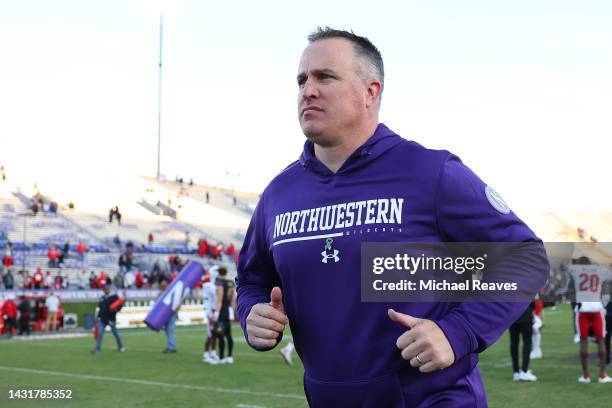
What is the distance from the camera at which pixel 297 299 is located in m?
2.78

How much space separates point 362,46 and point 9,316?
2320 cm

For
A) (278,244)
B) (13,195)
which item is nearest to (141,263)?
(13,195)

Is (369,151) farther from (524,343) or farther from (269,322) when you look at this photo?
(524,343)

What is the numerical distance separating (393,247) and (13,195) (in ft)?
161

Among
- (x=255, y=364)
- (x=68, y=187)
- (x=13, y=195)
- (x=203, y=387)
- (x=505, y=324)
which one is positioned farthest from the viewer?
(x=68, y=187)

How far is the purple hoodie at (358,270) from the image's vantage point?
8.38 feet

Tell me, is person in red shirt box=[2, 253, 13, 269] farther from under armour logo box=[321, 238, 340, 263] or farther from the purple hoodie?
under armour logo box=[321, 238, 340, 263]

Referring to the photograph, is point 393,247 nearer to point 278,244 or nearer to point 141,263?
point 278,244

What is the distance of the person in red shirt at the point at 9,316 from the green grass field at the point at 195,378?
371 cm

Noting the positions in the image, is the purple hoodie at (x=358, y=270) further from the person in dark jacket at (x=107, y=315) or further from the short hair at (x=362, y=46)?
the person in dark jacket at (x=107, y=315)

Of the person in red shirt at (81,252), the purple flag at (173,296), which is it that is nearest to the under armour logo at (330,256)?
the purple flag at (173,296)

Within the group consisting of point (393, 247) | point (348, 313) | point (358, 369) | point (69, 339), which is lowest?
point (69, 339)

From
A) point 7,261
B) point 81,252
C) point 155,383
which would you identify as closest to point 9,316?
point 7,261

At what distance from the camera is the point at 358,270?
2623 millimetres
